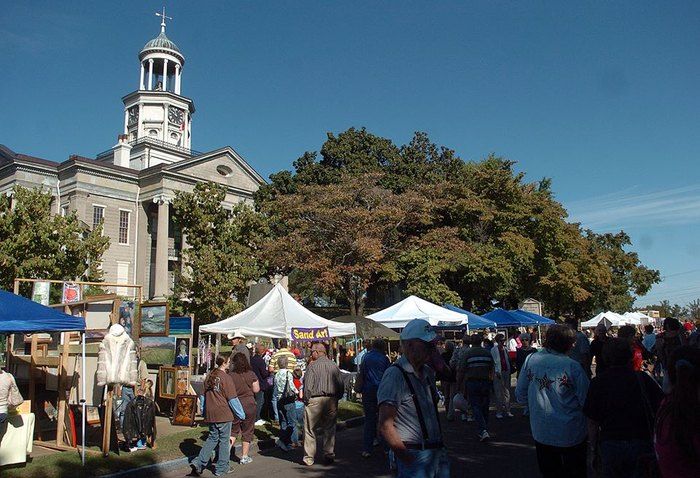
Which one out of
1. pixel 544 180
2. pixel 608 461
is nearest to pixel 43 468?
pixel 608 461

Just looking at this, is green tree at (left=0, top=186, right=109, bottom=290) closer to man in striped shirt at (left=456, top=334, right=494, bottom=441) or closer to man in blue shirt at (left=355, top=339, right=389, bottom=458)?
man in blue shirt at (left=355, top=339, right=389, bottom=458)

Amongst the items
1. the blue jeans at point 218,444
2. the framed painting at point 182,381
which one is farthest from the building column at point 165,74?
the blue jeans at point 218,444

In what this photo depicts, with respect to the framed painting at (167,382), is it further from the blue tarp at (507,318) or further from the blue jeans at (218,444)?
the blue tarp at (507,318)

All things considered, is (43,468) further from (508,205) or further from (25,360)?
(508,205)

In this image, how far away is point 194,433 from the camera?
11.8m

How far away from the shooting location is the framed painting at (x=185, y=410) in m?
12.9

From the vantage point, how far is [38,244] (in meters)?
28.2

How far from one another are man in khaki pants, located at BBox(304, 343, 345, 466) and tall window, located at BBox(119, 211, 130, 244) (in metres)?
41.3

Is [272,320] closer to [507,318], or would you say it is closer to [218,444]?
[218,444]

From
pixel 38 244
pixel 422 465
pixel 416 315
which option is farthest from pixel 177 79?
pixel 422 465

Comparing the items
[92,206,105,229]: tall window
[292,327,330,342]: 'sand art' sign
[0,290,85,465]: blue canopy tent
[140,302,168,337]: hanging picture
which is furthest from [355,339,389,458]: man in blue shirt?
[92,206,105,229]: tall window

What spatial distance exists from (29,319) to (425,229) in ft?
108

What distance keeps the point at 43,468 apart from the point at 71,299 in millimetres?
4506

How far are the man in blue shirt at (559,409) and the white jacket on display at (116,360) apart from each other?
740 cm
